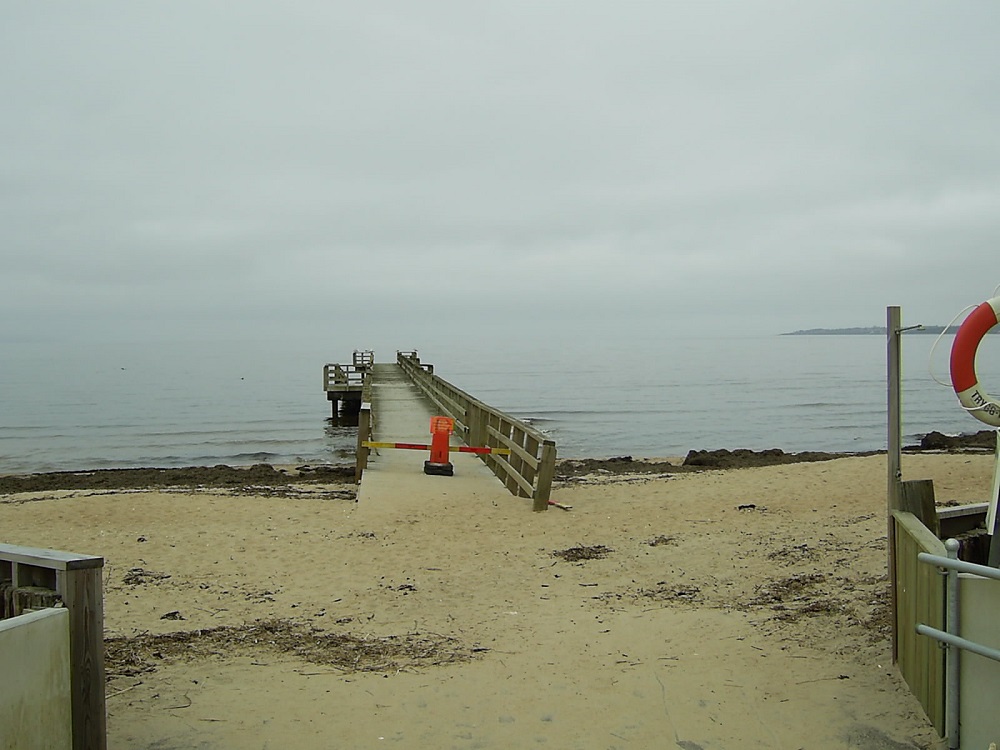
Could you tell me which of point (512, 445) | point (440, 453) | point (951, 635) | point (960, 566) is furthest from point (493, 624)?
point (440, 453)

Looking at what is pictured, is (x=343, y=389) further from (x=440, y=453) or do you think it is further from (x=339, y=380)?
(x=440, y=453)

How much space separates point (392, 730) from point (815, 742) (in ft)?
6.49

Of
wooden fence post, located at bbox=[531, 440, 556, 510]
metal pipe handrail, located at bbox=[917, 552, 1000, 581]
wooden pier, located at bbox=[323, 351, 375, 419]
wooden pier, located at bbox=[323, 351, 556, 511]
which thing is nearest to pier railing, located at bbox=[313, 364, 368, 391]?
wooden pier, located at bbox=[323, 351, 375, 419]

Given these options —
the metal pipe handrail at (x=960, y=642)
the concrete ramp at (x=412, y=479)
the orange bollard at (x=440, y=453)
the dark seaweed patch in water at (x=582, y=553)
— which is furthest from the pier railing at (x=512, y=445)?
the metal pipe handrail at (x=960, y=642)

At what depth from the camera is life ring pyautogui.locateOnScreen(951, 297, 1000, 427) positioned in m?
4.64

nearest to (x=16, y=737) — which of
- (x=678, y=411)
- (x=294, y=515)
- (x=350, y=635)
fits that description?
(x=350, y=635)

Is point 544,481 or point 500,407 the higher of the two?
point 544,481

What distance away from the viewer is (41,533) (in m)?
10.1

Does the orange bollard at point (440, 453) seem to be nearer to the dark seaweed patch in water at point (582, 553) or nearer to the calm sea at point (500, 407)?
the dark seaweed patch in water at point (582, 553)

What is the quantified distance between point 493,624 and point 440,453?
7.54m

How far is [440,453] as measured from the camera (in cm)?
1372

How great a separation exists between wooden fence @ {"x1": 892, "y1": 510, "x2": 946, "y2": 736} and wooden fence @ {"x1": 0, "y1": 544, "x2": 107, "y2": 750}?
3516mm

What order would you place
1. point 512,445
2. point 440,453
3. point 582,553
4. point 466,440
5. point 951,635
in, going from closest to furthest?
point 951,635 < point 582,553 < point 512,445 < point 440,453 < point 466,440

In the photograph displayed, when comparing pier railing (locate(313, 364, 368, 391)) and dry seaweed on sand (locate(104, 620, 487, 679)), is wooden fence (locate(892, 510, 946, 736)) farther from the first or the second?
pier railing (locate(313, 364, 368, 391))
